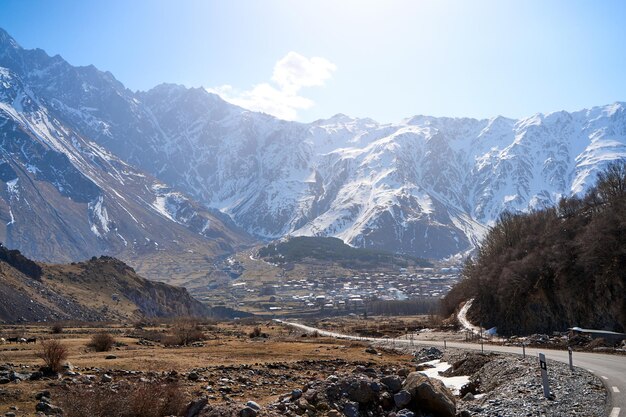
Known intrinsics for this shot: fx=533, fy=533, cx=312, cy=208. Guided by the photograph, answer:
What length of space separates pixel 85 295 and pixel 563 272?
385 feet

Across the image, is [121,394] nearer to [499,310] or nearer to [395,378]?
[395,378]

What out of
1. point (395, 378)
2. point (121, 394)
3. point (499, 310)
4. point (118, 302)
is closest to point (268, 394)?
point (395, 378)

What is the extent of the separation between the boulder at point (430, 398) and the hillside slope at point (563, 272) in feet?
133

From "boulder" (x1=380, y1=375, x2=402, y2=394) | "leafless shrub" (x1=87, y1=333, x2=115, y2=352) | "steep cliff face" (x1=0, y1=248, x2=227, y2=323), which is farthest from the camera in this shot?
"steep cliff face" (x1=0, y1=248, x2=227, y2=323)

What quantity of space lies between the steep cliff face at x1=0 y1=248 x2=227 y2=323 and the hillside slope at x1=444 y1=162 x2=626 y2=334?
88303mm

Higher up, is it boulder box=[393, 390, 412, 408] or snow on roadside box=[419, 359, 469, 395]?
boulder box=[393, 390, 412, 408]

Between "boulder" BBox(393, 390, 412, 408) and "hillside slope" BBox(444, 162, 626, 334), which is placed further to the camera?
"hillside slope" BBox(444, 162, 626, 334)

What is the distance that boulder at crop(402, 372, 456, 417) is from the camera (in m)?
21.6

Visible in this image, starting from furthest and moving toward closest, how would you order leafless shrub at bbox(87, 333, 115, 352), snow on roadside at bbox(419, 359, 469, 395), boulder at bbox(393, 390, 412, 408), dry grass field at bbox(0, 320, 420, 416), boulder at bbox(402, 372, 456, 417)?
leafless shrub at bbox(87, 333, 115, 352), snow on roadside at bbox(419, 359, 469, 395), dry grass field at bbox(0, 320, 420, 416), boulder at bbox(393, 390, 412, 408), boulder at bbox(402, 372, 456, 417)

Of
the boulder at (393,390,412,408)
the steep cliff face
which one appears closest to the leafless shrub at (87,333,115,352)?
the boulder at (393,390,412,408)

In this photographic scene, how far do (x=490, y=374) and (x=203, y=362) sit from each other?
2037 cm

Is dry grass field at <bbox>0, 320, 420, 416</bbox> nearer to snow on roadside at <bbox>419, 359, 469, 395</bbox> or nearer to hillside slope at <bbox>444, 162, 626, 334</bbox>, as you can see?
snow on roadside at <bbox>419, 359, 469, 395</bbox>

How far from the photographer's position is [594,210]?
3027 inches

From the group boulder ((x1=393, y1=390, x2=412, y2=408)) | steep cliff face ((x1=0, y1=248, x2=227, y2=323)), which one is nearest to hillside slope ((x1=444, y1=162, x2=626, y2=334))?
boulder ((x1=393, y1=390, x2=412, y2=408))
